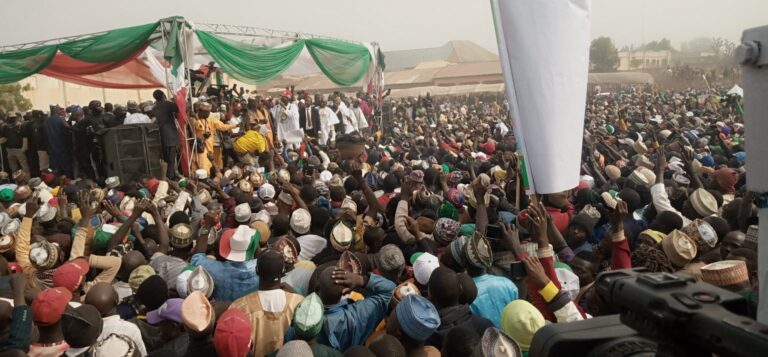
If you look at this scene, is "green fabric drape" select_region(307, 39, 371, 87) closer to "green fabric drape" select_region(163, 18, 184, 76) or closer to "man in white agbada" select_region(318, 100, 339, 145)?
"man in white agbada" select_region(318, 100, 339, 145)

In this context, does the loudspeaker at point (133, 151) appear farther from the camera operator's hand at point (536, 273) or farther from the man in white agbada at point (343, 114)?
the camera operator's hand at point (536, 273)

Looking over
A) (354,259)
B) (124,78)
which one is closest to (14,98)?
(124,78)

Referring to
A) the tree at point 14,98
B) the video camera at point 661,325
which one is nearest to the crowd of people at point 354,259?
the video camera at point 661,325

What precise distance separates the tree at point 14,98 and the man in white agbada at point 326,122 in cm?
2147

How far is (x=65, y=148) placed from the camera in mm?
11945

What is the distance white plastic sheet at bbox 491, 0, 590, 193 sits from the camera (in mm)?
2941

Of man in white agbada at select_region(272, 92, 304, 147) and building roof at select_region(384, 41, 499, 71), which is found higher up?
building roof at select_region(384, 41, 499, 71)

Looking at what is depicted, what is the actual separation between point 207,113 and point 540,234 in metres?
8.68

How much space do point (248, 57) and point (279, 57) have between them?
87 centimetres

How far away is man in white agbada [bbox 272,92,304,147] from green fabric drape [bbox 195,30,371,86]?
1.35 m

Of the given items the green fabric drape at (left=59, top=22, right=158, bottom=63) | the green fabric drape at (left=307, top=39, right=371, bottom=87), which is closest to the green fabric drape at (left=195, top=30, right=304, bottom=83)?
the green fabric drape at (left=307, top=39, right=371, bottom=87)

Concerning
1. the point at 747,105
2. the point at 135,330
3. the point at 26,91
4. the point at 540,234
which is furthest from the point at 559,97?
the point at 26,91

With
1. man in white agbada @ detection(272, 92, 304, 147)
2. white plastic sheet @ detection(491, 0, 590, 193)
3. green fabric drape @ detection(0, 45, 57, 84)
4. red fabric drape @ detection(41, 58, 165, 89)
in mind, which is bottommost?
man in white agbada @ detection(272, 92, 304, 147)

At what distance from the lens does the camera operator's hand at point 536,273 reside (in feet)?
9.69
